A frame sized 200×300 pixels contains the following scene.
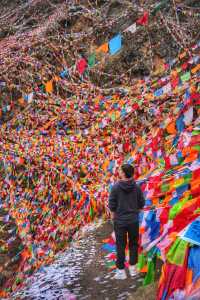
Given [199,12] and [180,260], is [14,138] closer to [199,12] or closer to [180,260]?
[199,12]

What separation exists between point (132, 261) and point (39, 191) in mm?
7431


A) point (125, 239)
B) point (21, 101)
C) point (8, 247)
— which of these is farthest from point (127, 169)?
point (21, 101)

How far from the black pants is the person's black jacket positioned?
3.2 inches

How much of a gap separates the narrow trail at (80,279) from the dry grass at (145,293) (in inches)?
11.1

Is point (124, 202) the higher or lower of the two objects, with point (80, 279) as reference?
higher

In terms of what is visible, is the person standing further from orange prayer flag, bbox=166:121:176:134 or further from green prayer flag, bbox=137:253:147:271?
orange prayer flag, bbox=166:121:176:134

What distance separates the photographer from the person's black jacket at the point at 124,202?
5734 mm

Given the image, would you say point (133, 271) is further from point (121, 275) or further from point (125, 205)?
point (125, 205)

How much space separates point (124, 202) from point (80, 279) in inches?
80.8

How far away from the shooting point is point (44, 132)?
14.8 m

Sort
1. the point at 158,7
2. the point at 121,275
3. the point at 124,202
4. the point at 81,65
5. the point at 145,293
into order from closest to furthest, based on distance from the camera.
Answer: the point at 145,293
the point at 124,202
the point at 121,275
the point at 81,65
the point at 158,7

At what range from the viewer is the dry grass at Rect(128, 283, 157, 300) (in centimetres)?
536

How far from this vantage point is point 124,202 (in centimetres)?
573

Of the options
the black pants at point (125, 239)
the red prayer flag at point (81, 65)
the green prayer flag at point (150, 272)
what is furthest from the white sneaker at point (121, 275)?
the red prayer flag at point (81, 65)
